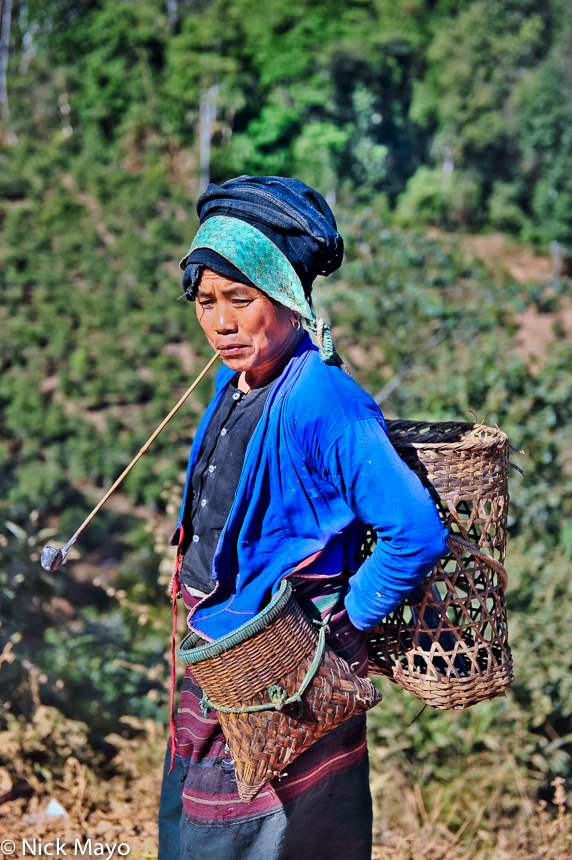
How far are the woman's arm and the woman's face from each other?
0.84ft

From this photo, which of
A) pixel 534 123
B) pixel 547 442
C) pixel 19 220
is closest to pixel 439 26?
pixel 534 123

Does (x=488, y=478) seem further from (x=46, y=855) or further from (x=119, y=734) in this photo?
(x=119, y=734)

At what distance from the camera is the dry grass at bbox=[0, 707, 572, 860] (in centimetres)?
268

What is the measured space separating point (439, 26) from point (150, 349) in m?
9.19

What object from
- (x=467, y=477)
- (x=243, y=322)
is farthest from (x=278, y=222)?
(x=467, y=477)

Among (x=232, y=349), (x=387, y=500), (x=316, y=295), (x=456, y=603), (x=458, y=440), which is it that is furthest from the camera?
(x=316, y=295)

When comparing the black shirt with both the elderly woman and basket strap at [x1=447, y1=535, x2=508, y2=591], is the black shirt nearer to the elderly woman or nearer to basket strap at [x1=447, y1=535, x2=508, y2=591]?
the elderly woman

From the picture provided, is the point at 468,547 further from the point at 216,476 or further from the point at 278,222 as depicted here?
the point at 278,222

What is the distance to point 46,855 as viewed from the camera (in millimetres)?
2561

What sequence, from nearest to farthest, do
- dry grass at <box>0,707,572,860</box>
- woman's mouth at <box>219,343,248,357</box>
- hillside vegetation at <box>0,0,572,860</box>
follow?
woman's mouth at <box>219,343,248,357</box> < dry grass at <box>0,707,572,860</box> < hillside vegetation at <box>0,0,572,860</box>

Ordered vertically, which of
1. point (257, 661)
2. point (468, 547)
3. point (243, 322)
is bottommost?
point (257, 661)

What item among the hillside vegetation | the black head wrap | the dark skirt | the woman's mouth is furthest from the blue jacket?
the hillside vegetation

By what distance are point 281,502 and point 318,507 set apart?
0.08 m

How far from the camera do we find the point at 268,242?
1.48m
